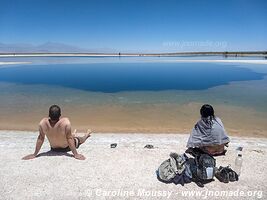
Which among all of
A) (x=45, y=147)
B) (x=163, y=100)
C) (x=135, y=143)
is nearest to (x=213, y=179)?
(x=135, y=143)

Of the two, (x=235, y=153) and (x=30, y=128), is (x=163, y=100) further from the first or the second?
(x=235, y=153)

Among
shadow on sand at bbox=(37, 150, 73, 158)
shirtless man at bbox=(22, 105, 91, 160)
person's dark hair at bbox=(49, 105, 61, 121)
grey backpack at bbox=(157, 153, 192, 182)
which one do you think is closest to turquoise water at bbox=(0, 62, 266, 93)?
shadow on sand at bbox=(37, 150, 73, 158)

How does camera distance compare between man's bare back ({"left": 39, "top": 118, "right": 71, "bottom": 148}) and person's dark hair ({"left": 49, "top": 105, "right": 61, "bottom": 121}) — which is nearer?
person's dark hair ({"left": 49, "top": 105, "right": 61, "bottom": 121})

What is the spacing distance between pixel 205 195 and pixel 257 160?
1.71m

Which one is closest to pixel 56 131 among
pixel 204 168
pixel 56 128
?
pixel 56 128

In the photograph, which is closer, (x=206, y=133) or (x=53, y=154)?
(x=206, y=133)

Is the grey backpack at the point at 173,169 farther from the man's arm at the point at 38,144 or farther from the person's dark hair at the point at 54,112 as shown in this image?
the man's arm at the point at 38,144

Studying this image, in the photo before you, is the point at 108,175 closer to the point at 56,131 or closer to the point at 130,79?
the point at 56,131

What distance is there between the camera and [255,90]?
15273mm

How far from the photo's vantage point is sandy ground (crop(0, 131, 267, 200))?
390cm

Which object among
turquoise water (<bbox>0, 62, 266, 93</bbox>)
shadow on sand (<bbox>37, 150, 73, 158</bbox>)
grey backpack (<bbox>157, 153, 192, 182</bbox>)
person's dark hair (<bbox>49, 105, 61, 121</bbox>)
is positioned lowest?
shadow on sand (<bbox>37, 150, 73, 158</bbox>)

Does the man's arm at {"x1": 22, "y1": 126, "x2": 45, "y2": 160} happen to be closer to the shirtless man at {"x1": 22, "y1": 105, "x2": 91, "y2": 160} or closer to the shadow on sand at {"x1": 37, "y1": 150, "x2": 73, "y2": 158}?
the shirtless man at {"x1": 22, "y1": 105, "x2": 91, "y2": 160}

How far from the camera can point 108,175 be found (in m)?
4.43

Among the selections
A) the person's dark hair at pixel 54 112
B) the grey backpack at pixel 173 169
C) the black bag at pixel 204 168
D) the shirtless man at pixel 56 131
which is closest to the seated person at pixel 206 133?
the black bag at pixel 204 168
